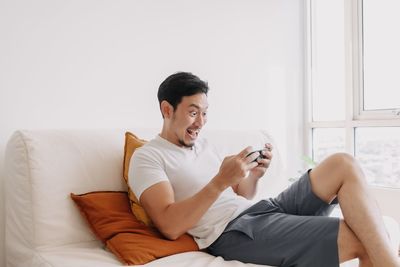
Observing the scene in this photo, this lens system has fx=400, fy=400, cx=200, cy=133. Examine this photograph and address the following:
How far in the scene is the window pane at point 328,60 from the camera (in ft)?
10.6

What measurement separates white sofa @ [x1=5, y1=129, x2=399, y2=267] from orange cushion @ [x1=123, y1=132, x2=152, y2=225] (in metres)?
0.06

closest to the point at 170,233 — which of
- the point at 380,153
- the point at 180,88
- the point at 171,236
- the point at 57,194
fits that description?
the point at 171,236

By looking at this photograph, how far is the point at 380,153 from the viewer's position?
2967 millimetres

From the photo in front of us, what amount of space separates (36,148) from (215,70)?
1486mm

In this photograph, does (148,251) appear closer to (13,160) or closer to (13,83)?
(13,160)

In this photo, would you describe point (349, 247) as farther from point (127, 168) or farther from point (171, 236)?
point (127, 168)

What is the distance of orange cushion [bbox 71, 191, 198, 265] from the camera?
1.41m

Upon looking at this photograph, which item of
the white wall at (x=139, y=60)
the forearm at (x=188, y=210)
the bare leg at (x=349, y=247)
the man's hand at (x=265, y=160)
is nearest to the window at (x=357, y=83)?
the white wall at (x=139, y=60)

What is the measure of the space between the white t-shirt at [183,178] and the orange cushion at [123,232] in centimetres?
9

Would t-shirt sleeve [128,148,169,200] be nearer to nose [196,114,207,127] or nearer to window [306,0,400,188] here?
nose [196,114,207,127]

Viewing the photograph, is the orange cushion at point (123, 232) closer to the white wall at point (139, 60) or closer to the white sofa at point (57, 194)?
the white sofa at point (57, 194)

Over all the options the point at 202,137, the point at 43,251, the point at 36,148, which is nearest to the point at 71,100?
the point at 36,148

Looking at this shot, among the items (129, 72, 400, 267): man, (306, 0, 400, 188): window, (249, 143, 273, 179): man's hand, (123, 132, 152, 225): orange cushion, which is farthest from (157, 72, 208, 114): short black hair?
(306, 0, 400, 188): window

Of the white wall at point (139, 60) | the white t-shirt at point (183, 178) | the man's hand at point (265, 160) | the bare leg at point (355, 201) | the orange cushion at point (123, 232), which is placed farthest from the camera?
the white wall at point (139, 60)
